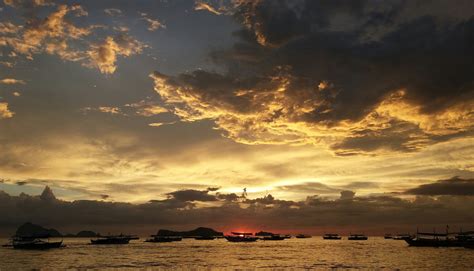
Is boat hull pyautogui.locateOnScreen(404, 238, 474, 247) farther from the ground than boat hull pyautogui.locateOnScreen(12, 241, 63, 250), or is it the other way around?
boat hull pyautogui.locateOnScreen(404, 238, 474, 247)

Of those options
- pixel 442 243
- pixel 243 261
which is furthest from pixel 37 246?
pixel 442 243

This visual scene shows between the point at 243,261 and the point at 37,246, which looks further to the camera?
the point at 37,246

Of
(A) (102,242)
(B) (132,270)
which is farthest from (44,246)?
(B) (132,270)

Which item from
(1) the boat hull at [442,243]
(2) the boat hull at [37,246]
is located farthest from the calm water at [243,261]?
(1) the boat hull at [442,243]

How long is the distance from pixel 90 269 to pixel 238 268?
29308 millimetres

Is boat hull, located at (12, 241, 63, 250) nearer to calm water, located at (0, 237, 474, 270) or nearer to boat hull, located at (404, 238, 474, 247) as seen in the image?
calm water, located at (0, 237, 474, 270)

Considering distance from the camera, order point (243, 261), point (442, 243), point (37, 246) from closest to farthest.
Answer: point (243, 261)
point (37, 246)
point (442, 243)

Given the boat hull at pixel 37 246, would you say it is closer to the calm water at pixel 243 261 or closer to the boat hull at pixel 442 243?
the calm water at pixel 243 261

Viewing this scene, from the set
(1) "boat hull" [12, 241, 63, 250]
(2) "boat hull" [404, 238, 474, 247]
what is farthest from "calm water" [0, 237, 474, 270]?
(2) "boat hull" [404, 238, 474, 247]

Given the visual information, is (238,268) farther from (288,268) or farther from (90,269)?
(90,269)

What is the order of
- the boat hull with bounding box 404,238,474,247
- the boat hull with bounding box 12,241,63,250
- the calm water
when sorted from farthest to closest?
the boat hull with bounding box 404,238,474,247
the boat hull with bounding box 12,241,63,250
the calm water

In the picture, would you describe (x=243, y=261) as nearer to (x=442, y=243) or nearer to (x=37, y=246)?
(x=37, y=246)

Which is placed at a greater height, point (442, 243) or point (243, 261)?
point (442, 243)

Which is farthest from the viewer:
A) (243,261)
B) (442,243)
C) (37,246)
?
(442,243)
